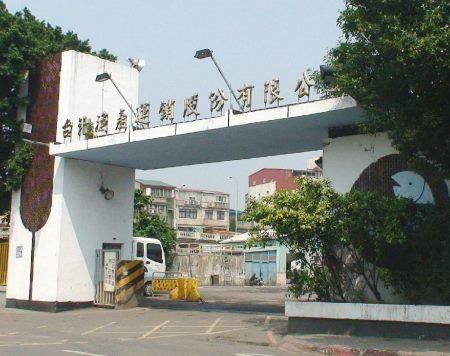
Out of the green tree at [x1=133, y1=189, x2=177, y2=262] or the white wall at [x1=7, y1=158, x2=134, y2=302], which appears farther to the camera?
the green tree at [x1=133, y1=189, x2=177, y2=262]

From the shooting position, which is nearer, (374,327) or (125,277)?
(374,327)

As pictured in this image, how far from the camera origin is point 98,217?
19.2 meters

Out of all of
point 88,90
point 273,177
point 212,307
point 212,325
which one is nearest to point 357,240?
point 212,325

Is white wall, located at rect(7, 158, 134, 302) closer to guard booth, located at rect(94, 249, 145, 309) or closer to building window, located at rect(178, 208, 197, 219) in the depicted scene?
guard booth, located at rect(94, 249, 145, 309)

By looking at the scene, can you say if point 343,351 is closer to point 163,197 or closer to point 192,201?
point 163,197

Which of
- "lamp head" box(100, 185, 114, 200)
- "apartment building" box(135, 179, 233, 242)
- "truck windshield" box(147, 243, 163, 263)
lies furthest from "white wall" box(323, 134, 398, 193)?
"apartment building" box(135, 179, 233, 242)

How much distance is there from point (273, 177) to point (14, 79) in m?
65.1

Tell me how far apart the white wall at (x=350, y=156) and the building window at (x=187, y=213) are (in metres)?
70.6

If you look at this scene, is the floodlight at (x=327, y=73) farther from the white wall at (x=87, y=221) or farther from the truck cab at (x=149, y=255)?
the truck cab at (x=149, y=255)

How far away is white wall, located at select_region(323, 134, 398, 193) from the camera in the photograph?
44.4ft

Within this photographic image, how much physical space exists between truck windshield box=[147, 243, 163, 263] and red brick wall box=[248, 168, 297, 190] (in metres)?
50.3

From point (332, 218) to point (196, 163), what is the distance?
7298 millimetres

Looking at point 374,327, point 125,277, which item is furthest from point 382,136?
point 125,277

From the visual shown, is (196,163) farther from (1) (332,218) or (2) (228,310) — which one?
(1) (332,218)
